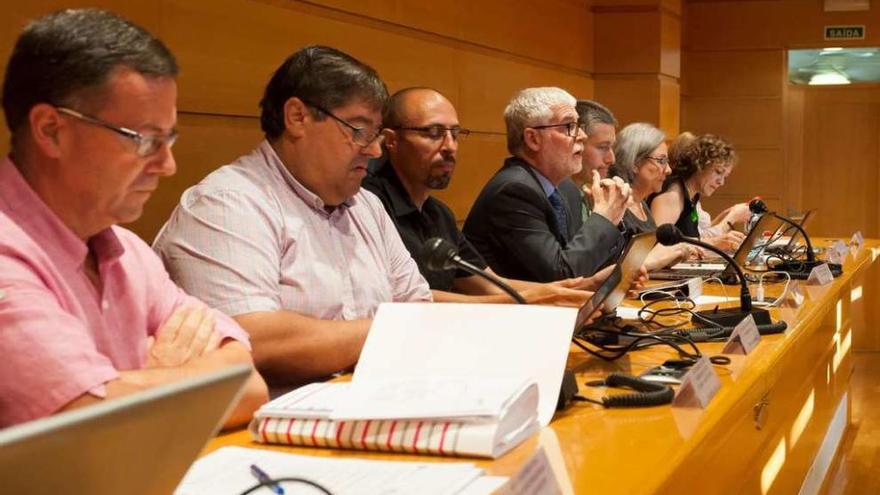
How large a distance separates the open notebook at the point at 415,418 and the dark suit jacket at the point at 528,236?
6.11 feet

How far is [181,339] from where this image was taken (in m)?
1.67

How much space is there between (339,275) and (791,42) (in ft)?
25.7

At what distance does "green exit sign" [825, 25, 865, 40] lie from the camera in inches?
355

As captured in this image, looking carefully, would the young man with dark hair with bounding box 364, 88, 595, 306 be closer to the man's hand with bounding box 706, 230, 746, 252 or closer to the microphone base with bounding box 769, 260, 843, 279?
the microphone base with bounding box 769, 260, 843, 279

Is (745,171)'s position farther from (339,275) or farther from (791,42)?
(339,275)

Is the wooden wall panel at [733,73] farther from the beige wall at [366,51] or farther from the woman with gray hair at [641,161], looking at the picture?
the woman with gray hair at [641,161]

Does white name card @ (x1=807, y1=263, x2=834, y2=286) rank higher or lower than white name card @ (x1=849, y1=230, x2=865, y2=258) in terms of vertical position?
higher

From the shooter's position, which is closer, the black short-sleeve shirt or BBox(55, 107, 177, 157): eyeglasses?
BBox(55, 107, 177, 157): eyeglasses

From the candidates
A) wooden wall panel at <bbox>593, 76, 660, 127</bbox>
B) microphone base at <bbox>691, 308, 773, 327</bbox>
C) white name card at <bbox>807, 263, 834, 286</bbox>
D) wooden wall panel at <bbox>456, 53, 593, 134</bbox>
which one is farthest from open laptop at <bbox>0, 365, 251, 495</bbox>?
wooden wall panel at <bbox>593, 76, 660, 127</bbox>

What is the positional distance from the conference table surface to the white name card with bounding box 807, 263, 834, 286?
112cm

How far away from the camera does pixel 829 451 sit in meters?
4.02

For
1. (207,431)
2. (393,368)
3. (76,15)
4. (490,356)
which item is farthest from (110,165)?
(207,431)

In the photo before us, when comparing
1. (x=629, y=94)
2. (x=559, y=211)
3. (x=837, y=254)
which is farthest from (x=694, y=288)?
(x=629, y=94)

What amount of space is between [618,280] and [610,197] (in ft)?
4.05
